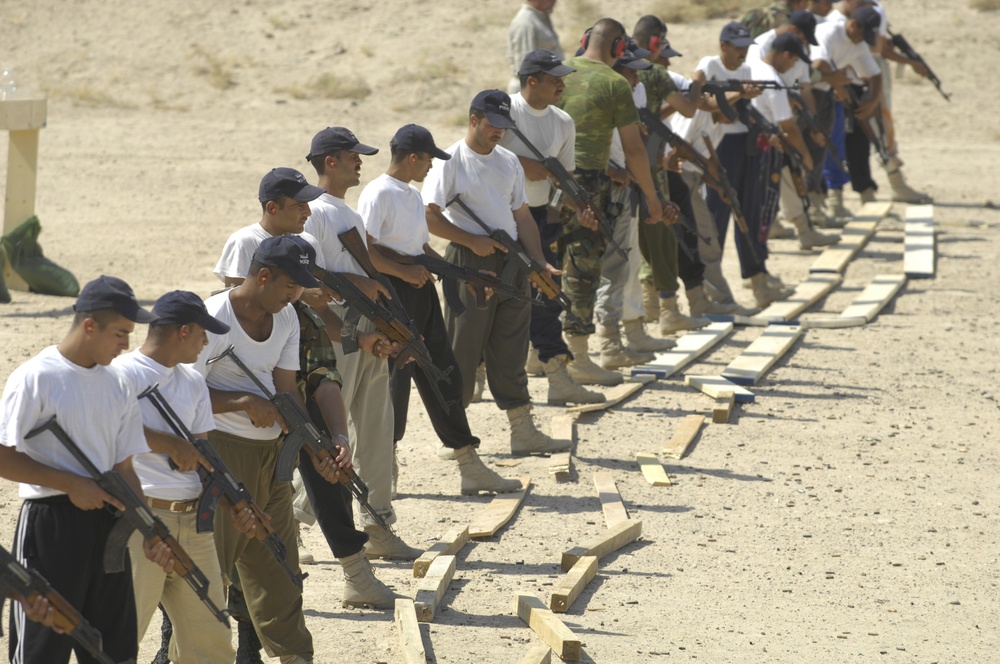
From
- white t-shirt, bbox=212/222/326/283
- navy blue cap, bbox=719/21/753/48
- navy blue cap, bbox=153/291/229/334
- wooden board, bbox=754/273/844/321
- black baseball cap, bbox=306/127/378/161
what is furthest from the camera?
wooden board, bbox=754/273/844/321

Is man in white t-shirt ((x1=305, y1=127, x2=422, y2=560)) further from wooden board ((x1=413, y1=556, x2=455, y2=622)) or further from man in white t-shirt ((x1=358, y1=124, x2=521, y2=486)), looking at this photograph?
wooden board ((x1=413, y1=556, x2=455, y2=622))

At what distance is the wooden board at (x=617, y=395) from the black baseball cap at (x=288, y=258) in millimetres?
4113

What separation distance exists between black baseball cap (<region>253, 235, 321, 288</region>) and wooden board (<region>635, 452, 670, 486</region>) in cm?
319

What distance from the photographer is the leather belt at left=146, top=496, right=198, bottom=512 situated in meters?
4.68

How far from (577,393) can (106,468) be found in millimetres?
5205

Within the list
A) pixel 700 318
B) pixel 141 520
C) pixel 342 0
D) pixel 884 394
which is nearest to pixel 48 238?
pixel 700 318

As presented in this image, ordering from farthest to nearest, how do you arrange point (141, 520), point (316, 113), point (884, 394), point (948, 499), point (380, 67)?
point (380, 67), point (316, 113), point (884, 394), point (948, 499), point (141, 520)

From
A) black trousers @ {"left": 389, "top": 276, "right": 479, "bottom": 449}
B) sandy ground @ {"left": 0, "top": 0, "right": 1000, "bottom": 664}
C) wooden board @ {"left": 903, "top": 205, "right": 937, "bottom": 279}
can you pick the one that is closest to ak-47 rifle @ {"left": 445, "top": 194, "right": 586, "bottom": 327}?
black trousers @ {"left": 389, "top": 276, "right": 479, "bottom": 449}

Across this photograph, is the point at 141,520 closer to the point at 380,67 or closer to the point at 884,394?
the point at 884,394

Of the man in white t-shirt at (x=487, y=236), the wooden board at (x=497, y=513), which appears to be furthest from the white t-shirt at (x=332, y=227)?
the wooden board at (x=497, y=513)

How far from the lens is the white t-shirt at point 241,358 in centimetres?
506

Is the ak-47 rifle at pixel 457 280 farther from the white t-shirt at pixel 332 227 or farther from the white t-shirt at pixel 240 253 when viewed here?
the white t-shirt at pixel 240 253

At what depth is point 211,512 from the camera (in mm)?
4609

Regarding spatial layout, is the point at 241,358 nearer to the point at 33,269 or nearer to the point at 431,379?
the point at 431,379
